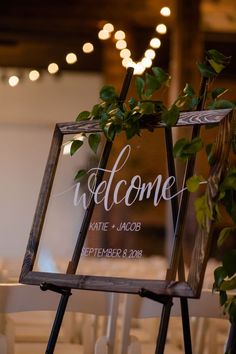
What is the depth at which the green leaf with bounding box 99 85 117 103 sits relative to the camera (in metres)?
2.82

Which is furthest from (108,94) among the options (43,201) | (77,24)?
(77,24)

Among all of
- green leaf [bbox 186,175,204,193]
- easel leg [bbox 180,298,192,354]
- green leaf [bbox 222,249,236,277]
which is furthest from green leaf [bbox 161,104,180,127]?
easel leg [bbox 180,298,192,354]

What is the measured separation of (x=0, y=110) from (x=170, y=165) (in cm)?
1026

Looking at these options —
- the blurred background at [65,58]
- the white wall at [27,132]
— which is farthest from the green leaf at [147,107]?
the white wall at [27,132]

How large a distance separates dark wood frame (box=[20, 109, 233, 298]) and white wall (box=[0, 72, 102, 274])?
9506 mm

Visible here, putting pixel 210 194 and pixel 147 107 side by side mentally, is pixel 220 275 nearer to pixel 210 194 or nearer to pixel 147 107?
pixel 210 194

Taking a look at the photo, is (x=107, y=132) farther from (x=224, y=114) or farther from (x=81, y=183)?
(x=224, y=114)

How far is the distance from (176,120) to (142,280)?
52cm

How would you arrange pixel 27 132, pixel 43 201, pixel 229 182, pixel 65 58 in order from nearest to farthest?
pixel 229 182
pixel 43 201
pixel 65 58
pixel 27 132

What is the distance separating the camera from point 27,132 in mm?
12688

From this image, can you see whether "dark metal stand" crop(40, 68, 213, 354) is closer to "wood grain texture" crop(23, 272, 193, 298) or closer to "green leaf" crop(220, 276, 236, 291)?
"wood grain texture" crop(23, 272, 193, 298)

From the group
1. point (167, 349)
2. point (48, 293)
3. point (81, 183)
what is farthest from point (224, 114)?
point (167, 349)

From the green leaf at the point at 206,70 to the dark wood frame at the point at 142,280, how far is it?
0.54 ft

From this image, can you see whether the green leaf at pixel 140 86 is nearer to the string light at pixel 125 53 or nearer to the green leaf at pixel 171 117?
the green leaf at pixel 171 117
